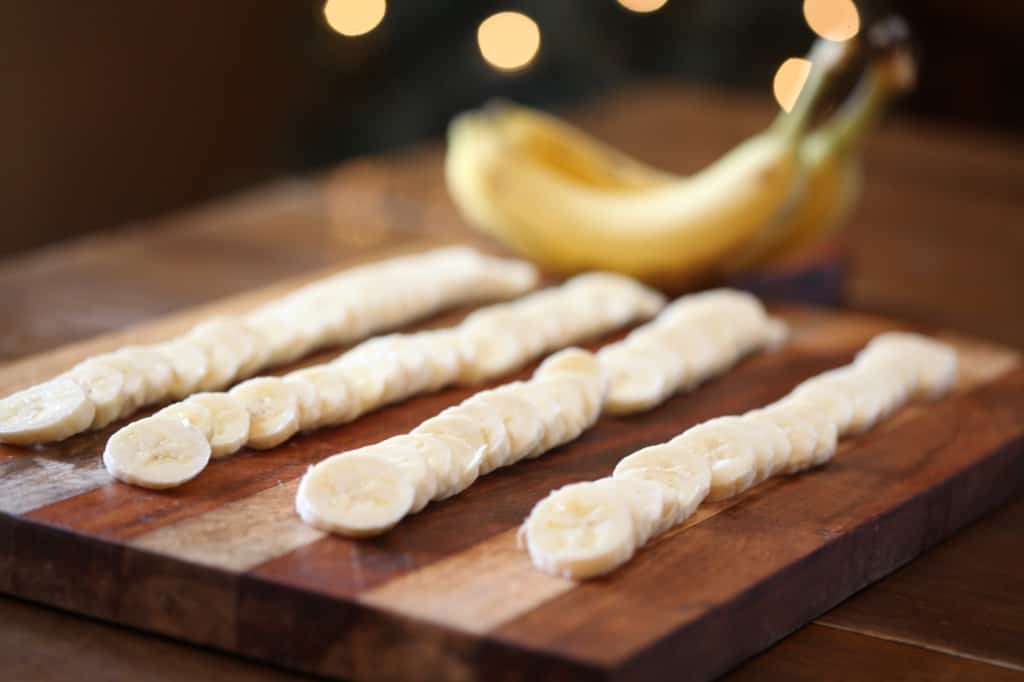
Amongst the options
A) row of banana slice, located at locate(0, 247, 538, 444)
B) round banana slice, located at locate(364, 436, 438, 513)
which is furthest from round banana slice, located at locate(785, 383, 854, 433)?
row of banana slice, located at locate(0, 247, 538, 444)

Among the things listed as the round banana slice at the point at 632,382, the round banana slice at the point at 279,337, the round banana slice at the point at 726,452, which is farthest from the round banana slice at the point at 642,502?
the round banana slice at the point at 279,337

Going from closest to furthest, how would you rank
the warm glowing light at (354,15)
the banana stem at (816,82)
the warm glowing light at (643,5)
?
the banana stem at (816,82) < the warm glowing light at (354,15) < the warm glowing light at (643,5)

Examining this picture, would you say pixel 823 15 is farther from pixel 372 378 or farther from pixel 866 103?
pixel 372 378

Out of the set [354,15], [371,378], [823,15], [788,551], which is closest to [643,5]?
[823,15]

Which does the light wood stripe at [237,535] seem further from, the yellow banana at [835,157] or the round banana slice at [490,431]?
the yellow banana at [835,157]

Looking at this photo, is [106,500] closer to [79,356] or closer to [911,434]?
[79,356]

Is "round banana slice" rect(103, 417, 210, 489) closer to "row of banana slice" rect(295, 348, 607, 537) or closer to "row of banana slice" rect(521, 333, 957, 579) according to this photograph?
"row of banana slice" rect(295, 348, 607, 537)
